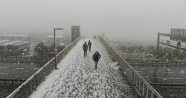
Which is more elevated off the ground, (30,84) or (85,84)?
(30,84)

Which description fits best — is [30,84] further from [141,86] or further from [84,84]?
[141,86]

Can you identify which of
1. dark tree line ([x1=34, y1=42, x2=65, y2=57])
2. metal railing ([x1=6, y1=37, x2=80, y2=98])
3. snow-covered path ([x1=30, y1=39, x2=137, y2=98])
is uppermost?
metal railing ([x1=6, y1=37, x2=80, y2=98])

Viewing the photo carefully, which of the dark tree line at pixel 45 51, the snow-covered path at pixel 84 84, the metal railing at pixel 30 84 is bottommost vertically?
the dark tree line at pixel 45 51

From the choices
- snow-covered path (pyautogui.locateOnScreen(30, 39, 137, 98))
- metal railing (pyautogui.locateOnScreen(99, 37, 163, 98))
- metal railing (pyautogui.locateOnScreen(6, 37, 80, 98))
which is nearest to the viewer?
metal railing (pyautogui.locateOnScreen(99, 37, 163, 98))

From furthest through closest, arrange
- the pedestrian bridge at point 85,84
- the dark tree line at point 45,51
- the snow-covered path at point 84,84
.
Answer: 1. the dark tree line at point 45,51
2. the snow-covered path at point 84,84
3. the pedestrian bridge at point 85,84

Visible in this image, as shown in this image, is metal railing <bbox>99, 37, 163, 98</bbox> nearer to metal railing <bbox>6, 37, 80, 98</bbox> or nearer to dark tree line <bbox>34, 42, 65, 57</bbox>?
metal railing <bbox>6, 37, 80, 98</bbox>

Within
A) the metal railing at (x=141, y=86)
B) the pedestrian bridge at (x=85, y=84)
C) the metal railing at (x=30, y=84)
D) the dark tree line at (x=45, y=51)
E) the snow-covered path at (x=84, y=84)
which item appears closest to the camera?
the metal railing at (x=141, y=86)

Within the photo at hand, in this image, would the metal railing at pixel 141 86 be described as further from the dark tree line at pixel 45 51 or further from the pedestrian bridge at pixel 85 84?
the dark tree line at pixel 45 51

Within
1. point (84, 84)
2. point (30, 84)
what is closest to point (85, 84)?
point (84, 84)

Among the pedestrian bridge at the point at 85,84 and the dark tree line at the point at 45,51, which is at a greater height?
the pedestrian bridge at the point at 85,84

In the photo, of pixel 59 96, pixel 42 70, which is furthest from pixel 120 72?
pixel 59 96

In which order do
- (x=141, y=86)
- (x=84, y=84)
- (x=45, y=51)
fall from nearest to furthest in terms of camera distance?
(x=141, y=86) → (x=84, y=84) → (x=45, y=51)

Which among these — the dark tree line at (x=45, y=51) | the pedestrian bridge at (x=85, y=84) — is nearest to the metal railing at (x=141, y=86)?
the pedestrian bridge at (x=85, y=84)

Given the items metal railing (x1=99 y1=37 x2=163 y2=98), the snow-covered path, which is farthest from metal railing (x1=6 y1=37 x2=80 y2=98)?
metal railing (x1=99 y1=37 x2=163 y2=98)
